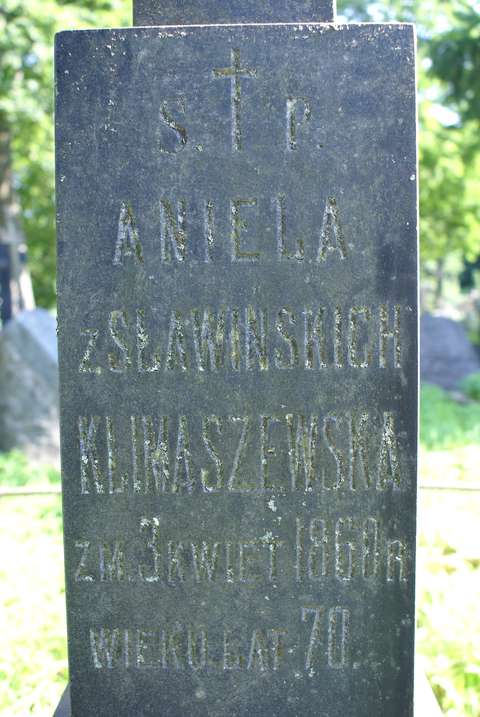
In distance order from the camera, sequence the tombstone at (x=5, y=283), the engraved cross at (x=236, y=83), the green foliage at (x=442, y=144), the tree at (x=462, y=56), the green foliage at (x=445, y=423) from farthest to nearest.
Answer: the green foliage at (x=442, y=144) < the tombstone at (x=5, y=283) < the tree at (x=462, y=56) < the green foliage at (x=445, y=423) < the engraved cross at (x=236, y=83)

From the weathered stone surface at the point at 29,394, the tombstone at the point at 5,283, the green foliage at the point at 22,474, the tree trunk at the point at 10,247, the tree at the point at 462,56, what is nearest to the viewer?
the green foliage at the point at 22,474

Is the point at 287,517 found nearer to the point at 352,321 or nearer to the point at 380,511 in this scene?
the point at 380,511

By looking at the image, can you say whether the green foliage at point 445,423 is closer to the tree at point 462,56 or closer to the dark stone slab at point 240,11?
the tree at point 462,56

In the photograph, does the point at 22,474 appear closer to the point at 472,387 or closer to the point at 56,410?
the point at 56,410

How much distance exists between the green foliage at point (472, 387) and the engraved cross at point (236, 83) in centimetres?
925

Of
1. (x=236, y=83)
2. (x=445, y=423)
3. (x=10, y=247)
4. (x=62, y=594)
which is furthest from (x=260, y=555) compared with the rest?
(x=10, y=247)

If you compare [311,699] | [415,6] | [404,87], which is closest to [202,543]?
[311,699]

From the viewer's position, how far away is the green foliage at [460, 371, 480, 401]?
34.9 ft

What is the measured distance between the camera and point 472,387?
1073cm

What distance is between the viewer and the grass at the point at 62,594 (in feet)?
9.23

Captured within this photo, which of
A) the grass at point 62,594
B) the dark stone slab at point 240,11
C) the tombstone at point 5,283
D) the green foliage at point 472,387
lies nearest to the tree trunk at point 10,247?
the tombstone at point 5,283

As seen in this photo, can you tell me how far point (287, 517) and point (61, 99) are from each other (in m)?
1.41

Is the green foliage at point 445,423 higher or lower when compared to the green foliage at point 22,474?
higher

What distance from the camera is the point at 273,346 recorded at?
7.16ft
